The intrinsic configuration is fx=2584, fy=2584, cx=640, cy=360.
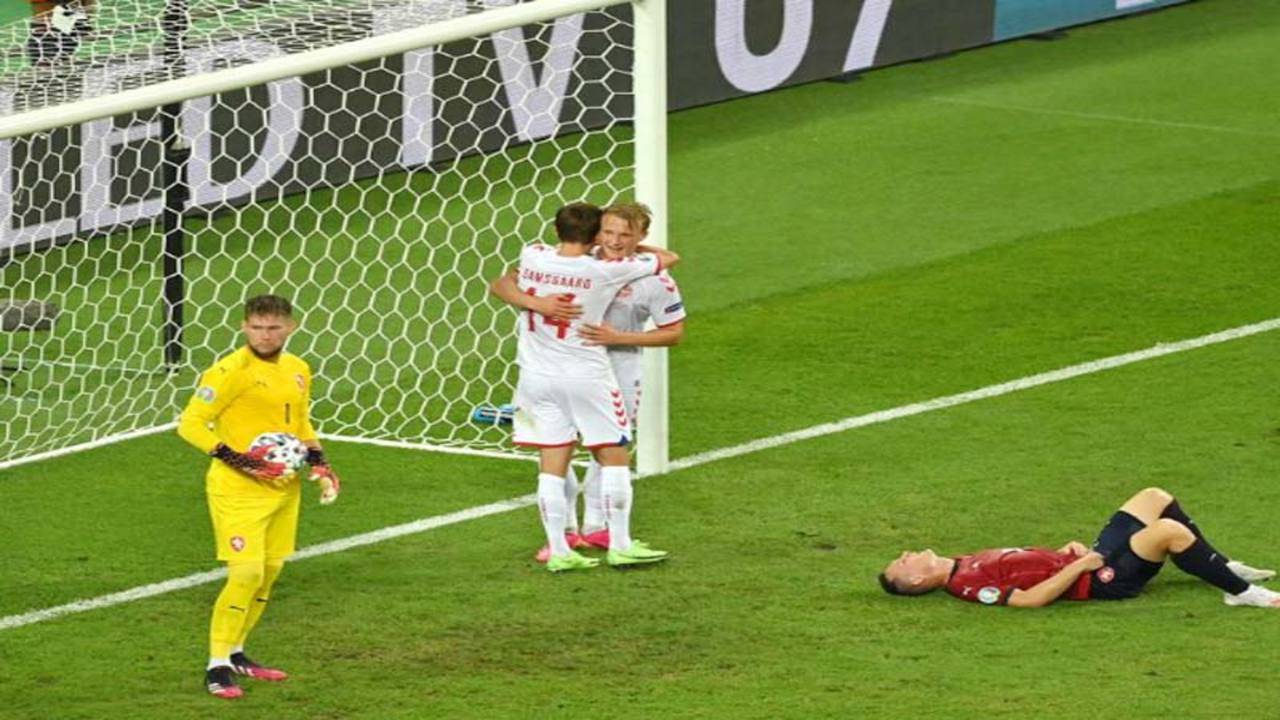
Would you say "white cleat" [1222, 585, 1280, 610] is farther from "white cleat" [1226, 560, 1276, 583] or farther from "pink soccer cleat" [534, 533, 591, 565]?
"pink soccer cleat" [534, 533, 591, 565]

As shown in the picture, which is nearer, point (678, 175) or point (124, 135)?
point (124, 135)

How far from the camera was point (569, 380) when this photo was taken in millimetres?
11180

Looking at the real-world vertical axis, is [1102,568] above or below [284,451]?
below

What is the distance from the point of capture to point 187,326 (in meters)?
14.6

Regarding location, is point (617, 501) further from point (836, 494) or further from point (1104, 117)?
point (1104, 117)

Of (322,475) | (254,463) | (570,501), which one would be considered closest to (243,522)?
(254,463)

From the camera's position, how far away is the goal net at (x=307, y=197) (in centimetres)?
1371

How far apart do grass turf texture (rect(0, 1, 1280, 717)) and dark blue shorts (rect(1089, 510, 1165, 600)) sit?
96mm

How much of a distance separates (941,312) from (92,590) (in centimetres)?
616

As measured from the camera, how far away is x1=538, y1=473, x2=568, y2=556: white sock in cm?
1120

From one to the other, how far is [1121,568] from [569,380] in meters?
→ 2.47

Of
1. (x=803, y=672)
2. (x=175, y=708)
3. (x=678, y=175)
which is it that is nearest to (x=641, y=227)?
(x=803, y=672)

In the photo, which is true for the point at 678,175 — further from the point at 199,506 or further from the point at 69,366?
the point at 199,506

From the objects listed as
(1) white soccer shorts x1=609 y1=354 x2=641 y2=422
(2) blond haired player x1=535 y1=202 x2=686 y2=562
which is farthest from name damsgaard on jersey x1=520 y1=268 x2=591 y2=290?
(1) white soccer shorts x1=609 y1=354 x2=641 y2=422
